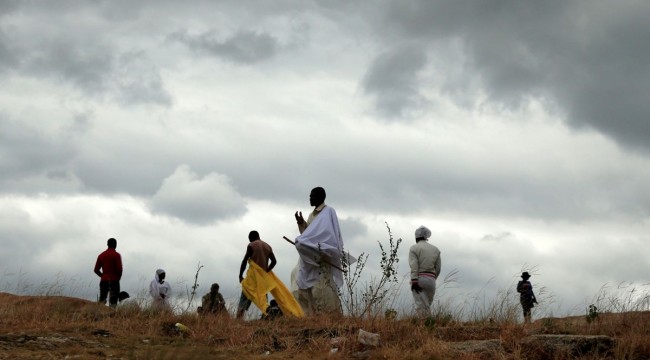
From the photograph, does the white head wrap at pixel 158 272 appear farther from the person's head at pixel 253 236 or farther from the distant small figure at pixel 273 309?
the distant small figure at pixel 273 309

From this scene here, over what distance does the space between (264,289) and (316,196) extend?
1.79 meters

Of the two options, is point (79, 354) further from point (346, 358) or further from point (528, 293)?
point (528, 293)

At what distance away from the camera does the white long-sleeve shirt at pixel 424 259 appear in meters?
11.9

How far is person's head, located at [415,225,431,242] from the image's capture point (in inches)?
482

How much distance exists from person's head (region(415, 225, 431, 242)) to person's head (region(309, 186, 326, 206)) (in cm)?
188

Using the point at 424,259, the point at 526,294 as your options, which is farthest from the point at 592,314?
the point at 526,294

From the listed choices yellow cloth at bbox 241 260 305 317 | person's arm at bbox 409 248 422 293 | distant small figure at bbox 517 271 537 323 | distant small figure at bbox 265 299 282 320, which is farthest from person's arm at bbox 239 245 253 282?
distant small figure at bbox 517 271 537 323

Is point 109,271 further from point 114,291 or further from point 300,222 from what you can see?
point 300,222

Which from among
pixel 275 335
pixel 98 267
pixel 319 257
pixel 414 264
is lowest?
pixel 275 335

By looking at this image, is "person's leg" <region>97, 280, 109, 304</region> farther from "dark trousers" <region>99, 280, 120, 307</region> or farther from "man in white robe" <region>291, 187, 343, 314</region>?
"man in white robe" <region>291, 187, 343, 314</region>

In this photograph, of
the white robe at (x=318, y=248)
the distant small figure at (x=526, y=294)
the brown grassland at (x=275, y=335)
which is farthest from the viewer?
the distant small figure at (x=526, y=294)

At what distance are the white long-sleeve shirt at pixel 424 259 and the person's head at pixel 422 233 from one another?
20 centimetres

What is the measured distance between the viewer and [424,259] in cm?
1193

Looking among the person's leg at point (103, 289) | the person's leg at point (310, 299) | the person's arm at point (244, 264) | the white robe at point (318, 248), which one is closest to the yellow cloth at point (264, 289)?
the person's arm at point (244, 264)
